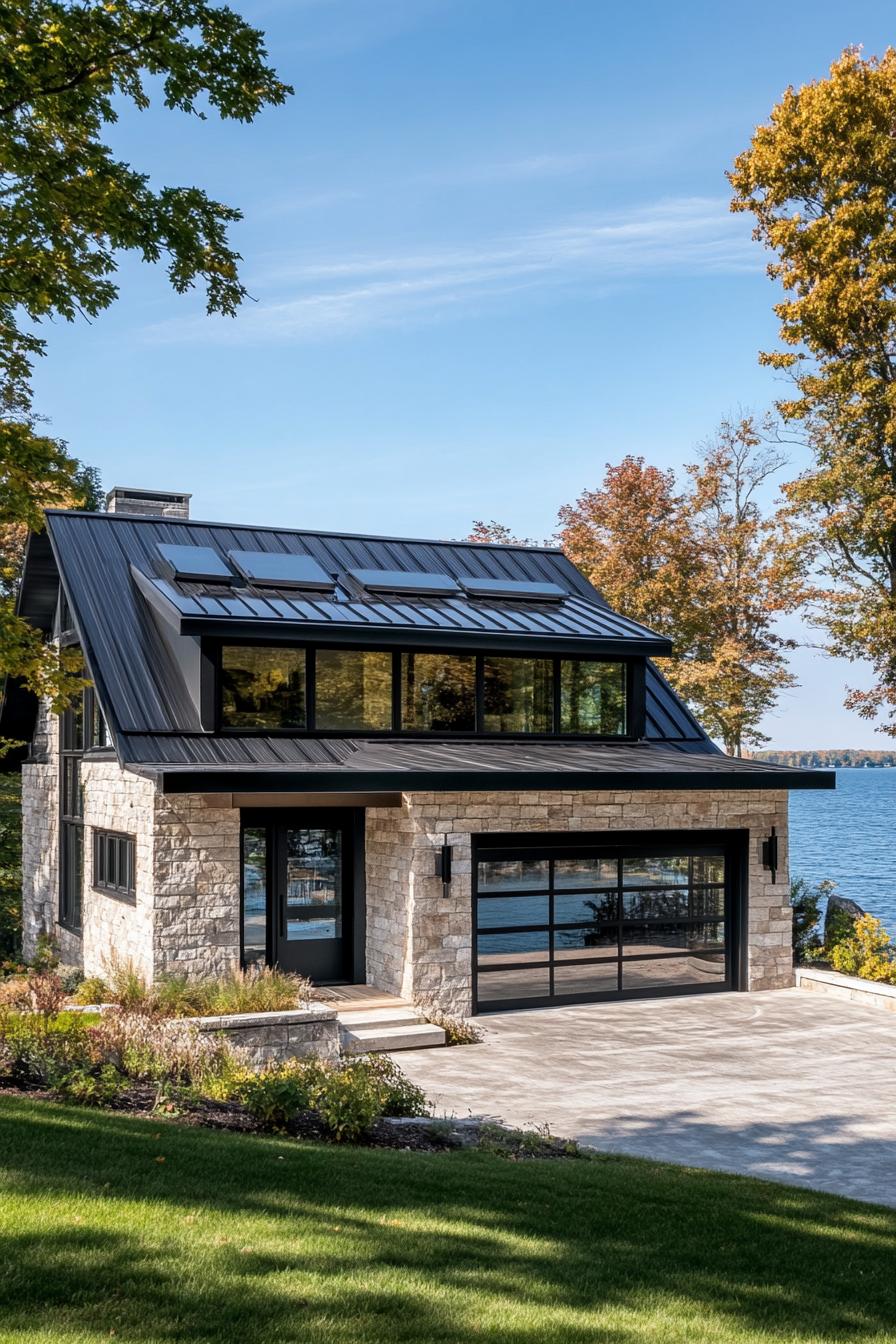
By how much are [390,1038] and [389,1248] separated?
7987 mm

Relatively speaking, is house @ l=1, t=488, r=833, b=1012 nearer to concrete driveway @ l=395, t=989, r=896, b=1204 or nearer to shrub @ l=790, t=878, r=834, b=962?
concrete driveway @ l=395, t=989, r=896, b=1204

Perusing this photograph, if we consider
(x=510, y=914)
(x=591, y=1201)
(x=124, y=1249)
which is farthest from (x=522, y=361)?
(x=124, y=1249)

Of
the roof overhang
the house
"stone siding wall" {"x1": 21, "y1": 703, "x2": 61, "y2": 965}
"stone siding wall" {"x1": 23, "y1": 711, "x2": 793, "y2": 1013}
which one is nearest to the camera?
the roof overhang

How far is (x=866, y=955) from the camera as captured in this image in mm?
17938

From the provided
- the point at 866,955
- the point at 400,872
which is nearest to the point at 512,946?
the point at 400,872

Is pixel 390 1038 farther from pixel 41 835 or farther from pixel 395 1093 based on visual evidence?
pixel 41 835

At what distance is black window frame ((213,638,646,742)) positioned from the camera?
1642 cm

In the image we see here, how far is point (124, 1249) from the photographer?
17.7 feet

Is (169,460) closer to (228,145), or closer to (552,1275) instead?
(228,145)

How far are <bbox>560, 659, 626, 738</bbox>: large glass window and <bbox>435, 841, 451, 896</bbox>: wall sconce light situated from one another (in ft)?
14.7

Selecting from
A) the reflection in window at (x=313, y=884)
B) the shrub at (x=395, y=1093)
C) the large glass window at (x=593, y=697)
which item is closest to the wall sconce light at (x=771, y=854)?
the large glass window at (x=593, y=697)

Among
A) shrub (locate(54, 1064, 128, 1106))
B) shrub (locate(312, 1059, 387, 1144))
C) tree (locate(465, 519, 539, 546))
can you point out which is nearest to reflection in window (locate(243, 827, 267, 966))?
shrub (locate(312, 1059, 387, 1144))

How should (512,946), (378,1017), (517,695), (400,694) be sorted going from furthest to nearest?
(517,695) → (400,694) → (512,946) → (378,1017)

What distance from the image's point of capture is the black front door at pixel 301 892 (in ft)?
52.0
